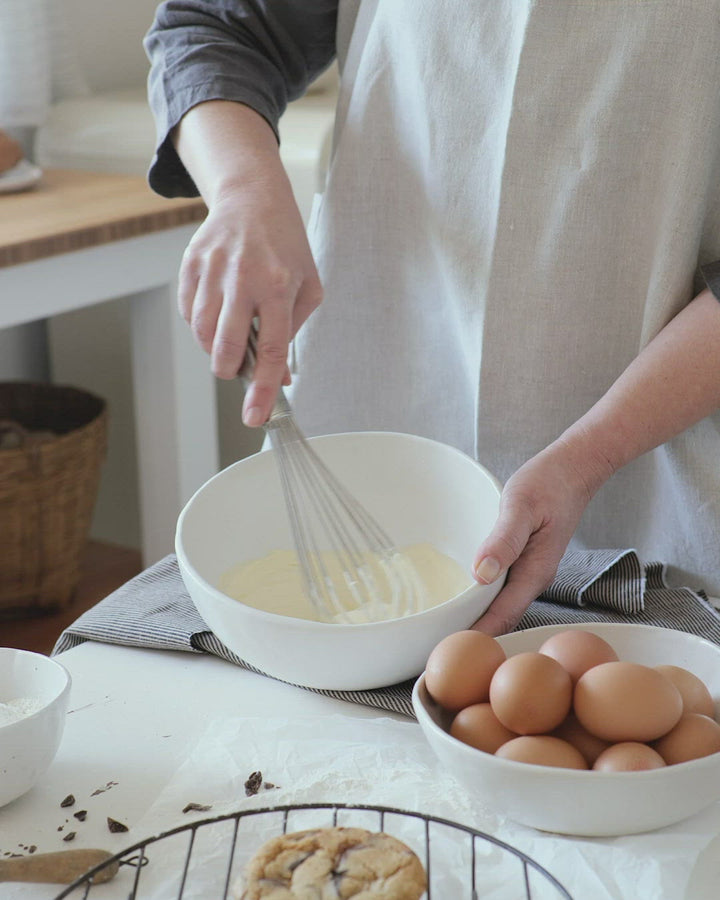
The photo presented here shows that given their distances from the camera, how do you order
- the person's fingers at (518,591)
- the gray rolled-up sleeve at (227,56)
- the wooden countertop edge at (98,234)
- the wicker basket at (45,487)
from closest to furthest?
the person's fingers at (518,591), the gray rolled-up sleeve at (227,56), the wooden countertop edge at (98,234), the wicker basket at (45,487)

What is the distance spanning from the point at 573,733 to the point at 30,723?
0.87 feet

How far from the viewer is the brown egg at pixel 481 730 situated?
0.51 m

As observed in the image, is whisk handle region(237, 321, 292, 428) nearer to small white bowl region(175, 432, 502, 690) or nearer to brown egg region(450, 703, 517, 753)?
small white bowl region(175, 432, 502, 690)

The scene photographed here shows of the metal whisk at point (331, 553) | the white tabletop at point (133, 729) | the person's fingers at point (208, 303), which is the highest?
the person's fingers at point (208, 303)

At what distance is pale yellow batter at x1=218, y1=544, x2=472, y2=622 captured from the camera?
67 cm

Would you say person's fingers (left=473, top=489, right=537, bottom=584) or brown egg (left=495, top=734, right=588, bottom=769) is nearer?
brown egg (left=495, top=734, right=588, bottom=769)

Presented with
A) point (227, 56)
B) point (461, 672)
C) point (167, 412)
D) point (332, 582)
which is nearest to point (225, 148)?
point (227, 56)

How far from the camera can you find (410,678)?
2.07 feet

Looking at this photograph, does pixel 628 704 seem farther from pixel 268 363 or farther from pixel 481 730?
pixel 268 363

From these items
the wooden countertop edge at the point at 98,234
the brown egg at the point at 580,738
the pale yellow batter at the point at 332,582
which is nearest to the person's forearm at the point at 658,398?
the pale yellow batter at the point at 332,582

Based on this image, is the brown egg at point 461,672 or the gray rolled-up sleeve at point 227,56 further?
the gray rolled-up sleeve at point 227,56

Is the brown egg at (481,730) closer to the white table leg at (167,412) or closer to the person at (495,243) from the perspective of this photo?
the person at (495,243)

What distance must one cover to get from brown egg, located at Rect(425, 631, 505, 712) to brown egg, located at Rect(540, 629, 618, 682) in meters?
0.03

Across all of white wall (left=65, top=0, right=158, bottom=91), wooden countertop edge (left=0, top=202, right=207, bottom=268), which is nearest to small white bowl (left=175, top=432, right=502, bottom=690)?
wooden countertop edge (left=0, top=202, right=207, bottom=268)
